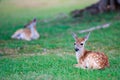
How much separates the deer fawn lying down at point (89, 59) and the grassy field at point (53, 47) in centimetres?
22

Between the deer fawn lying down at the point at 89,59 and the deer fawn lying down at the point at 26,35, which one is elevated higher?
the deer fawn lying down at the point at 89,59

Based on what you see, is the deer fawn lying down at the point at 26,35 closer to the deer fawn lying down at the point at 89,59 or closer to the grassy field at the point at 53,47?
the grassy field at the point at 53,47

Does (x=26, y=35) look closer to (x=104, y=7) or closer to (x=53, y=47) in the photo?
(x=53, y=47)

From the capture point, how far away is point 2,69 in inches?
430

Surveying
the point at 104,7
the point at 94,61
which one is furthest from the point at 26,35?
the point at 94,61

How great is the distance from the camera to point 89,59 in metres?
10.5

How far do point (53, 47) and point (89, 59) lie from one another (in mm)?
4367

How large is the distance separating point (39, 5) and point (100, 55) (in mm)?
23067

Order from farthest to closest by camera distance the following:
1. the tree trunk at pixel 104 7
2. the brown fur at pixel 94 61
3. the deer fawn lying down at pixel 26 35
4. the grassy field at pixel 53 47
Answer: the tree trunk at pixel 104 7, the deer fawn lying down at pixel 26 35, the brown fur at pixel 94 61, the grassy field at pixel 53 47

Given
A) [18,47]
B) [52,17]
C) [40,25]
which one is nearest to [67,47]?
[18,47]

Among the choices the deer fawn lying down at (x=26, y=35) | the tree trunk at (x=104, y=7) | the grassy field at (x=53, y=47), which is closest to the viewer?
the grassy field at (x=53, y=47)

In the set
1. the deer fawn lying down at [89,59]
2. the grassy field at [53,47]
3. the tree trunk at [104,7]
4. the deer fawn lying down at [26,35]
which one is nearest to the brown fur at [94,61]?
the deer fawn lying down at [89,59]

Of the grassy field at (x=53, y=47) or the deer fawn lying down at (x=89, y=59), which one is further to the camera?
the deer fawn lying down at (x=89, y=59)

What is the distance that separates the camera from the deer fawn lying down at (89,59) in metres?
10.3
